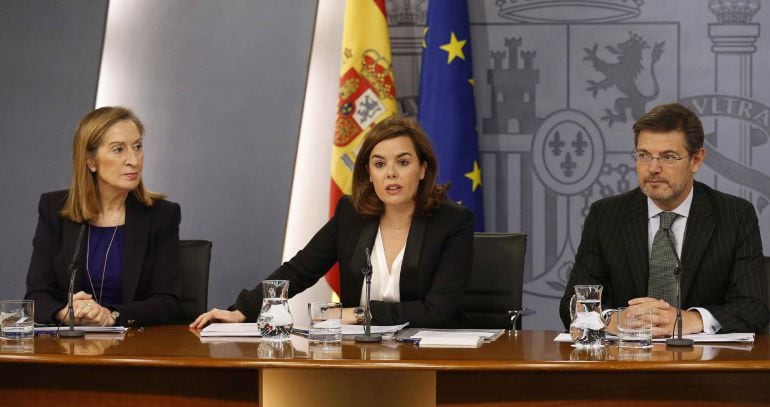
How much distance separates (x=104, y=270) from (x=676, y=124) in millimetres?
1875

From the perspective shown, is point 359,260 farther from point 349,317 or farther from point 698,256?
point 698,256

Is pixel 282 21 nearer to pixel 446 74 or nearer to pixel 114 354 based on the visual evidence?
pixel 446 74

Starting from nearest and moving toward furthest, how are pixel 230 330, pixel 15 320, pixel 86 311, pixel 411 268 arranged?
pixel 15 320, pixel 230 330, pixel 86 311, pixel 411 268

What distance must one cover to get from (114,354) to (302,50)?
2700mm

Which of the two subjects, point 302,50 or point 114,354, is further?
point 302,50

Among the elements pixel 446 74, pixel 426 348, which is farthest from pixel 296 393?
pixel 446 74

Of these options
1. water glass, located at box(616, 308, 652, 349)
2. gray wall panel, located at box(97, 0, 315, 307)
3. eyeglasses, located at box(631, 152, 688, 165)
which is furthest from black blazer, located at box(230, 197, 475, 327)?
gray wall panel, located at box(97, 0, 315, 307)

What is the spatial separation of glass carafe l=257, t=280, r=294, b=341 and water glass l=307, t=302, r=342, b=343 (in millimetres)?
93

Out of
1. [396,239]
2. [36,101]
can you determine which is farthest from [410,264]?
[36,101]

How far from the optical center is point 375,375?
7.80 ft

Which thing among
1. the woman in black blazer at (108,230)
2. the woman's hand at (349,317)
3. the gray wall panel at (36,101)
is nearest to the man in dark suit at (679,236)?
the woman's hand at (349,317)

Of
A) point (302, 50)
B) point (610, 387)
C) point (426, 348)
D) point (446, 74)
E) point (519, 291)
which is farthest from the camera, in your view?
point (302, 50)

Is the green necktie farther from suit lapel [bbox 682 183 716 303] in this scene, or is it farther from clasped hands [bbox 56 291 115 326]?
clasped hands [bbox 56 291 115 326]

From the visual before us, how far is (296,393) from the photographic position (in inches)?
90.4
